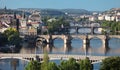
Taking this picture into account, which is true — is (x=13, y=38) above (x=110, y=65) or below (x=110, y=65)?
below

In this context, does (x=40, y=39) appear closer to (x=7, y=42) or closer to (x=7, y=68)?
(x=7, y=42)

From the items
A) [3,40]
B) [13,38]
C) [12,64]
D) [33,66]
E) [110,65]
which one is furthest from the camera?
[13,38]

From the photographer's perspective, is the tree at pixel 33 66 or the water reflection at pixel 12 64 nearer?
the tree at pixel 33 66

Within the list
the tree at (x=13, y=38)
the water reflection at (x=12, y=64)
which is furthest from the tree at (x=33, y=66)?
the tree at (x=13, y=38)

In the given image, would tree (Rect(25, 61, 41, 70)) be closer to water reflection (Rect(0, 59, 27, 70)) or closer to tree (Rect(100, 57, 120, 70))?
tree (Rect(100, 57, 120, 70))

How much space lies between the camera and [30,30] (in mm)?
47219

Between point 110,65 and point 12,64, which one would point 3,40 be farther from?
point 110,65

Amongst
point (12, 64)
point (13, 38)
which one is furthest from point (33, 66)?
point (13, 38)

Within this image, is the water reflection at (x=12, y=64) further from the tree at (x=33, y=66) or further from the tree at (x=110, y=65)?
the tree at (x=110, y=65)

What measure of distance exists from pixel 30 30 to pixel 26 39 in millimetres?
5395

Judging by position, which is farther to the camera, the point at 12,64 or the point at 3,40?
the point at 3,40

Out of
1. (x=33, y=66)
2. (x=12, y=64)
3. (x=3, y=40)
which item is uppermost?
(x=33, y=66)

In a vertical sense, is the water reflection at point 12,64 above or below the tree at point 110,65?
below

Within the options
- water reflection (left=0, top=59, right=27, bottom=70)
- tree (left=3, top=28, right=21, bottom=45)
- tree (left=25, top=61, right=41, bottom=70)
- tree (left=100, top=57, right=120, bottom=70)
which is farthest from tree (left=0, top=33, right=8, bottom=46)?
tree (left=100, top=57, right=120, bottom=70)
